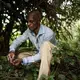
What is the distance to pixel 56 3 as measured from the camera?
5559 mm

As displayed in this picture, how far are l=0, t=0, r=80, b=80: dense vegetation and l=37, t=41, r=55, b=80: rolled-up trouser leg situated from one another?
0.38m

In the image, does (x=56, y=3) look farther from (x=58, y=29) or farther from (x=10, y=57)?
(x=10, y=57)

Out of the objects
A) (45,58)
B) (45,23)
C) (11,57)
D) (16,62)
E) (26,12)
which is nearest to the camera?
(45,58)

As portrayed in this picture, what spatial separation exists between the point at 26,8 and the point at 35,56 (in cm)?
199

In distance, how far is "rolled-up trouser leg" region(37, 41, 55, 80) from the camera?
411cm

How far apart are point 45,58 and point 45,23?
92.0 inches

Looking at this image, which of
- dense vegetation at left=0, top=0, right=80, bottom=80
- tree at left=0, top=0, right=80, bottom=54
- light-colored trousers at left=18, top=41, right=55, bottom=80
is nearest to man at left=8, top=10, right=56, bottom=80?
light-colored trousers at left=18, top=41, right=55, bottom=80

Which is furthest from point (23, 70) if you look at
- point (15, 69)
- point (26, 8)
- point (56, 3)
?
point (26, 8)

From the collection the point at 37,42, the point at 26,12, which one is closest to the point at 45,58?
the point at 37,42

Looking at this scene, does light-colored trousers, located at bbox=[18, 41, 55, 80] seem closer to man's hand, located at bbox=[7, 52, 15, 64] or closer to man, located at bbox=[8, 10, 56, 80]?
man, located at bbox=[8, 10, 56, 80]

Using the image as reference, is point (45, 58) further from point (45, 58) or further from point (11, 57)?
point (11, 57)

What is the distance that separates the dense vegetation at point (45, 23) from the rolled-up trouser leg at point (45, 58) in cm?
38

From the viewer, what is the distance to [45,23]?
21.0 feet

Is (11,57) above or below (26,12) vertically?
below
